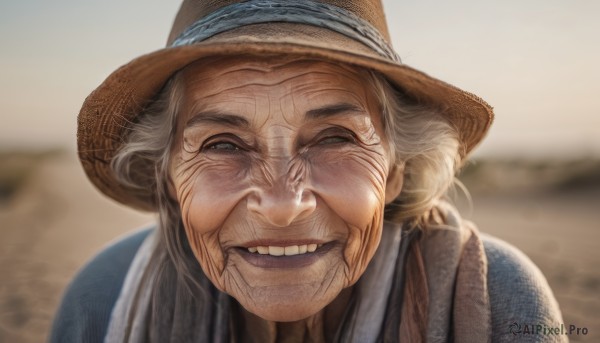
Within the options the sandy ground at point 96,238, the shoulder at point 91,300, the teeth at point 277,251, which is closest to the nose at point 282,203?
the teeth at point 277,251

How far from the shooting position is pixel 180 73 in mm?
1956

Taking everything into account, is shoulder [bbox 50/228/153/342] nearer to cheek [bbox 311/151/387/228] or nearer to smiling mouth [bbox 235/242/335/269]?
smiling mouth [bbox 235/242/335/269]

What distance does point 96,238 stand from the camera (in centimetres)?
924

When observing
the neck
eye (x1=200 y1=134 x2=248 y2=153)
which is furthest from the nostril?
the neck

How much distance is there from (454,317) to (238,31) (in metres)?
1.41

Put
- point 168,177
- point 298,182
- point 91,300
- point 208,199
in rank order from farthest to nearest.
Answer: point 91,300 < point 168,177 < point 208,199 < point 298,182

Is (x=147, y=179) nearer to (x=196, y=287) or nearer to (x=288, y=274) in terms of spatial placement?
(x=196, y=287)

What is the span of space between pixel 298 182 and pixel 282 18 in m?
0.59

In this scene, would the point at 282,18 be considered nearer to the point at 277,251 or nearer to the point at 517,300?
the point at 277,251

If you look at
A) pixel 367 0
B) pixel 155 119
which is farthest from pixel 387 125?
pixel 155 119

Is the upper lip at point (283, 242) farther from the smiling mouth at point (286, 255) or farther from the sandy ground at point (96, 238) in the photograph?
the sandy ground at point (96, 238)

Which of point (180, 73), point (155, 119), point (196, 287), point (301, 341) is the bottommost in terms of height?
point (301, 341)

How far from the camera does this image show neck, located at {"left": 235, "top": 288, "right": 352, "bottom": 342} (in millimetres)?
2271

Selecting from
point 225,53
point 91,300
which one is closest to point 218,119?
point 225,53
